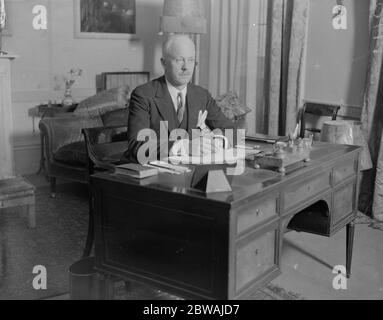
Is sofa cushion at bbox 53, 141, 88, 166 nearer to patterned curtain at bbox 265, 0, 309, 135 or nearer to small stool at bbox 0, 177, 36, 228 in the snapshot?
small stool at bbox 0, 177, 36, 228

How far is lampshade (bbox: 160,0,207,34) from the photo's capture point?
656 cm

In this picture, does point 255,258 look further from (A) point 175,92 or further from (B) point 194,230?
(A) point 175,92

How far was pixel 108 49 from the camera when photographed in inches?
290

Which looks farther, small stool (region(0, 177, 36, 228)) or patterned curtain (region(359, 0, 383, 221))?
patterned curtain (region(359, 0, 383, 221))

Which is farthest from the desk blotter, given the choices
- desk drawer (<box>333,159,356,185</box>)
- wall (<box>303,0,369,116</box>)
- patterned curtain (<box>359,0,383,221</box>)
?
wall (<box>303,0,369,116</box>)

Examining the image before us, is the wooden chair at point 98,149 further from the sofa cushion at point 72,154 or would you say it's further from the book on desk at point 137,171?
the sofa cushion at point 72,154

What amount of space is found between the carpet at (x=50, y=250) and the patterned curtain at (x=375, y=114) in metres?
2.11

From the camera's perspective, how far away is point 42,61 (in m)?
6.75

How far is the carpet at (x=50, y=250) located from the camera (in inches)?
136

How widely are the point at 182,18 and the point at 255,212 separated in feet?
15.2

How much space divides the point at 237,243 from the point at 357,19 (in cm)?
398

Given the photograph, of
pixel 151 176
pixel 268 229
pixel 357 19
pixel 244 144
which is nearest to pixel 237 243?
pixel 268 229

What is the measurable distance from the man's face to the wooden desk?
743mm

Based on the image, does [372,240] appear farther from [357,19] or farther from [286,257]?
[357,19]
